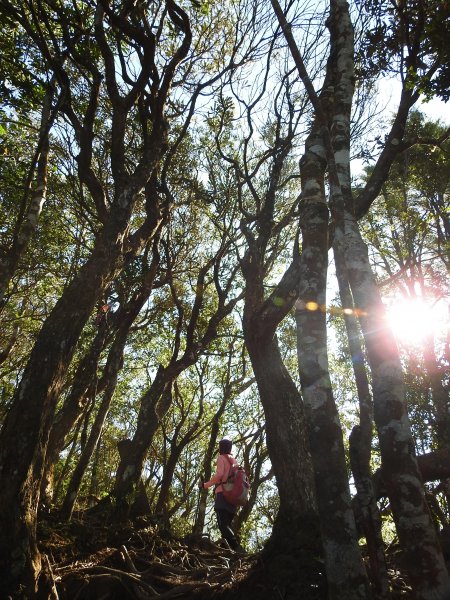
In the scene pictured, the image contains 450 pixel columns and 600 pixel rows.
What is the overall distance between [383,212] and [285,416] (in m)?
9.85

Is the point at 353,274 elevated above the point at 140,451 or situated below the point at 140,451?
above

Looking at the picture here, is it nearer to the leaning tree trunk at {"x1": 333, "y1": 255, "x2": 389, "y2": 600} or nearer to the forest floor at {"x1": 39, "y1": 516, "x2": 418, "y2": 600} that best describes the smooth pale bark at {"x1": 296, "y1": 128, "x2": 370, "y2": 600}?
the leaning tree trunk at {"x1": 333, "y1": 255, "x2": 389, "y2": 600}

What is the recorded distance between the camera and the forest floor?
14.6ft

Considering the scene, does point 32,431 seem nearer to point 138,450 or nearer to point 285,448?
point 285,448

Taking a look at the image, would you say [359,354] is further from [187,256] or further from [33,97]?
[187,256]

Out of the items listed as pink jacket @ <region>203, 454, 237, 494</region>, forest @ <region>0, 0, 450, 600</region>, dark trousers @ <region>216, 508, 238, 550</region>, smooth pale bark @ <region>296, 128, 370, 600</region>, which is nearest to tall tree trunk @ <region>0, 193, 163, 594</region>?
forest @ <region>0, 0, 450, 600</region>

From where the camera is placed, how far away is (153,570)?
567 cm

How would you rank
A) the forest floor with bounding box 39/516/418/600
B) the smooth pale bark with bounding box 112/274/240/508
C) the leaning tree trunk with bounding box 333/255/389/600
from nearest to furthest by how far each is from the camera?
the leaning tree trunk with bounding box 333/255/389/600
the forest floor with bounding box 39/516/418/600
the smooth pale bark with bounding box 112/274/240/508

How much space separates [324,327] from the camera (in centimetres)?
411

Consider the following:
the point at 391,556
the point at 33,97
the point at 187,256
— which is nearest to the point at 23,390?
the point at 391,556

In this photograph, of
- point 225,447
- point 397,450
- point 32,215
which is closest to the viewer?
point 397,450

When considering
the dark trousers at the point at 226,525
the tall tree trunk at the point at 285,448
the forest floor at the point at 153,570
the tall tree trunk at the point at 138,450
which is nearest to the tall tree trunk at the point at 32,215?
the tall tree trunk at the point at 138,450

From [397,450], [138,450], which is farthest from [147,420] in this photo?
[397,450]

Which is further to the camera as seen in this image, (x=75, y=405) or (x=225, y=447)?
(x=75, y=405)
